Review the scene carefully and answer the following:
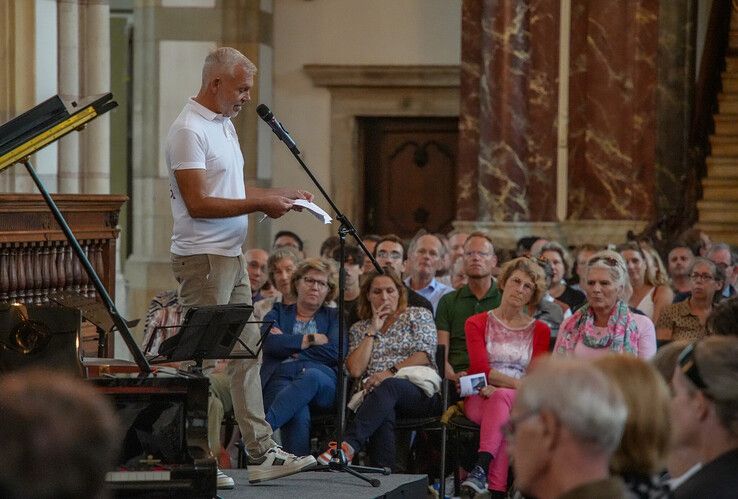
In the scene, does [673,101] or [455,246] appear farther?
[673,101]

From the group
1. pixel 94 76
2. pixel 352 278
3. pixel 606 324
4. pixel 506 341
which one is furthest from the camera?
pixel 94 76

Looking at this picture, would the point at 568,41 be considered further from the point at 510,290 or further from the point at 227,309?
the point at 227,309

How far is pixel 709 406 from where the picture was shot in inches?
131

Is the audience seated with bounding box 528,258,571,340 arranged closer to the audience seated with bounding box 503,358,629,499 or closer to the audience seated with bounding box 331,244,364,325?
the audience seated with bounding box 331,244,364,325

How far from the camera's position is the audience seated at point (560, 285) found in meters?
9.35

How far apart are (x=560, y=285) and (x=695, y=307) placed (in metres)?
1.13

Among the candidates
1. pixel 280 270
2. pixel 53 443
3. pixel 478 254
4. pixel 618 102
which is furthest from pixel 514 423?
pixel 618 102

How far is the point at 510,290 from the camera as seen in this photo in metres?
7.65

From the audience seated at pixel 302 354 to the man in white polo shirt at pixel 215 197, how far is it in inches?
55.6

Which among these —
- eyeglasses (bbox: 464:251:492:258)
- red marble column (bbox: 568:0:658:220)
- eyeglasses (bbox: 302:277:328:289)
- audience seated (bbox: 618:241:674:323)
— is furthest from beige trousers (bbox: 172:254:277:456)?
red marble column (bbox: 568:0:658:220)

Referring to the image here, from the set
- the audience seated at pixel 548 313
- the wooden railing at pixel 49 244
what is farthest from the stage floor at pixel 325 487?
the audience seated at pixel 548 313

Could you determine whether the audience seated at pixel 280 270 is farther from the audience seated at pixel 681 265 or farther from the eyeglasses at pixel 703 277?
the audience seated at pixel 681 265

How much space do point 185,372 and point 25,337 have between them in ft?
2.00

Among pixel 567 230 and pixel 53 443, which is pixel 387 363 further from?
pixel 53 443
